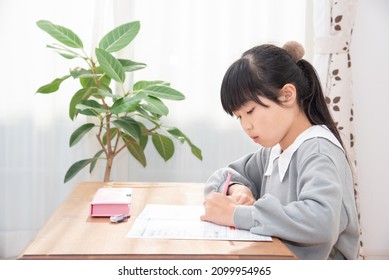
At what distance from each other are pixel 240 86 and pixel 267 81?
66 millimetres

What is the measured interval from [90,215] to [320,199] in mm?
535

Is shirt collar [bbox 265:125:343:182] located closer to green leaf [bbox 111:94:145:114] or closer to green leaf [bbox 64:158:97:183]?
green leaf [bbox 111:94:145:114]

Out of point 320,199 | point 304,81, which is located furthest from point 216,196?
point 304,81

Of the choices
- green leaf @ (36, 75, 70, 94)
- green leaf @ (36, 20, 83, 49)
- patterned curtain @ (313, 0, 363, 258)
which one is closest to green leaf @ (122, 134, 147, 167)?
green leaf @ (36, 75, 70, 94)

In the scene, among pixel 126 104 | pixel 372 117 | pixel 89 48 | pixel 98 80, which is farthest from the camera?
pixel 372 117

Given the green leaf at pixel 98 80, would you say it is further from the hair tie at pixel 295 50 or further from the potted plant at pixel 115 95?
the hair tie at pixel 295 50

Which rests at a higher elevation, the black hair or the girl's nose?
the black hair

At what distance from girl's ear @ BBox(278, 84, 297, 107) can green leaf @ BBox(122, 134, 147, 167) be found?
132 cm

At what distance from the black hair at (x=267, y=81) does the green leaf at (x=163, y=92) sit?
103 cm

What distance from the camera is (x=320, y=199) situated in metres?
1.02

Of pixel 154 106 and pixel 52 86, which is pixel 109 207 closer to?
pixel 154 106

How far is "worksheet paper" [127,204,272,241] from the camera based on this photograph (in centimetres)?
101

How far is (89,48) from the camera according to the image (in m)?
2.65

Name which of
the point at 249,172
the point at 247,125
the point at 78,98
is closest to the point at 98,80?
the point at 78,98
